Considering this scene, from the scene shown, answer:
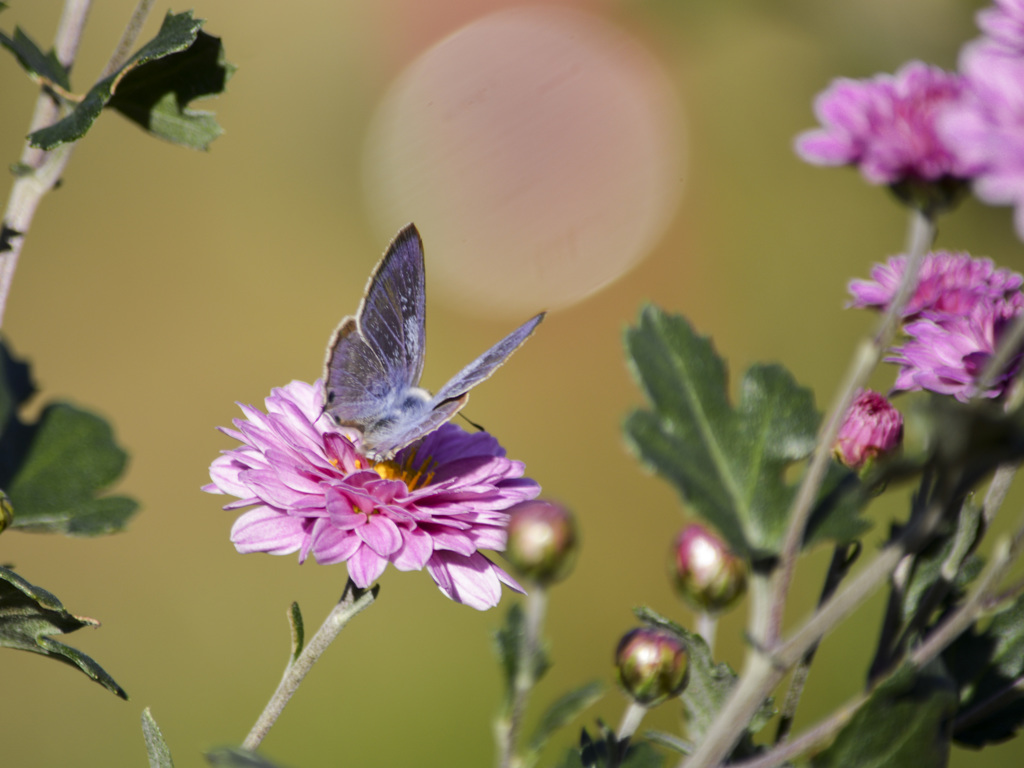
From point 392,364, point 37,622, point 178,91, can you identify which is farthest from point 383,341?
point 37,622

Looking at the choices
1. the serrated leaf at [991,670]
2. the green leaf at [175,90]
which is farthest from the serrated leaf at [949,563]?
the green leaf at [175,90]

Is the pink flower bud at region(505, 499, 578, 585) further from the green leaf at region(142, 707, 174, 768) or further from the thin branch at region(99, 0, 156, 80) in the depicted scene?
the thin branch at region(99, 0, 156, 80)

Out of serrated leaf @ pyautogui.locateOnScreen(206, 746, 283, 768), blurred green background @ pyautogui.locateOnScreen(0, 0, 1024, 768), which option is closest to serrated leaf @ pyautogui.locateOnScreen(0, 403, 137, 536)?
serrated leaf @ pyautogui.locateOnScreen(206, 746, 283, 768)

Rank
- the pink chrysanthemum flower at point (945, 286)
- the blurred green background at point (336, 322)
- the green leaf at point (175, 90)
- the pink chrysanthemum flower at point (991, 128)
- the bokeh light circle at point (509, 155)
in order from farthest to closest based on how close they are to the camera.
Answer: the bokeh light circle at point (509, 155) < the blurred green background at point (336, 322) < the green leaf at point (175, 90) < the pink chrysanthemum flower at point (945, 286) < the pink chrysanthemum flower at point (991, 128)

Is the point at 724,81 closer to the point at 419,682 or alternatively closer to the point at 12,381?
the point at 419,682

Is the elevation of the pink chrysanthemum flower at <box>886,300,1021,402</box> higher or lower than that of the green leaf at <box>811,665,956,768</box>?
higher

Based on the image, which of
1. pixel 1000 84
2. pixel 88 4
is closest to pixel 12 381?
pixel 88 4

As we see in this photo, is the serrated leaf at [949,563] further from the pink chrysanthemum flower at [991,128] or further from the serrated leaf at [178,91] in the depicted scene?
the serrated leaf at [178,91]
